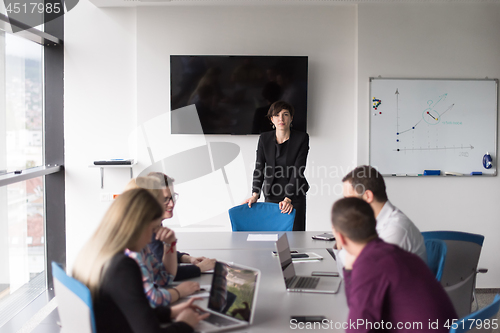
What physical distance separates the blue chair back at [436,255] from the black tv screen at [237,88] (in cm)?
233

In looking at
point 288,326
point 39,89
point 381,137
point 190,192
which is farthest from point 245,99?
point 288,326

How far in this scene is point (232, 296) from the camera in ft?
5.94

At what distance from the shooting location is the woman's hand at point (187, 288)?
1.99 m

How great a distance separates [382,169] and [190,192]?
81.9 inches

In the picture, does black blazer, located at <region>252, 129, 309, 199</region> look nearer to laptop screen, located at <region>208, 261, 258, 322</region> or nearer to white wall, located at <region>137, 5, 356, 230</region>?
white wall, located at <region>137, 5, 356, 230</region>

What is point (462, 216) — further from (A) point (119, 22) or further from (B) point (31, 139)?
(B) point (31, 139)

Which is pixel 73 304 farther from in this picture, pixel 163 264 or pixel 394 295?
pixel 394 295

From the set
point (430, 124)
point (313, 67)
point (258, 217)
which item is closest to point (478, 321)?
point (258, 217)

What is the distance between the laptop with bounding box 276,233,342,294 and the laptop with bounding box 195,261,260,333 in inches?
14.7

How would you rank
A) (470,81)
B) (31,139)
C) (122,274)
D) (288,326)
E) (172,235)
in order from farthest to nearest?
(470,81) → (31,139) → (172,235) → (288,326) → (122,274)

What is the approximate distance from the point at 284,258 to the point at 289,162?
172 cm

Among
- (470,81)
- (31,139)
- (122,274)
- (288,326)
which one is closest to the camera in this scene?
(122,274)

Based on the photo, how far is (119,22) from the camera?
4.64m

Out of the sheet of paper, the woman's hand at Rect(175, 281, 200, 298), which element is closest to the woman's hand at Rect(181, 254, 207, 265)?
the woman's hand at Rect(175, 281, 200, 298)
